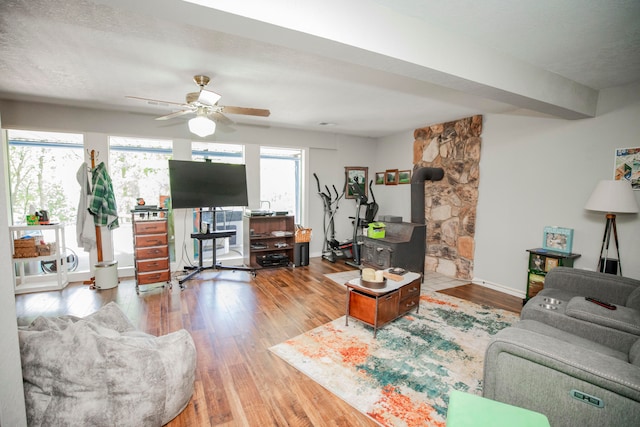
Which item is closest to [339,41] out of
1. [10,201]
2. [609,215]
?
[609,215]

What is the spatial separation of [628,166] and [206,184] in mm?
4799

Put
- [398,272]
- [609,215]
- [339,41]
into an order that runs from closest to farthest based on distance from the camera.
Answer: [339,41], [609,215], [398,272]

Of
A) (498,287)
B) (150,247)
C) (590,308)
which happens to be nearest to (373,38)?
(590,308)

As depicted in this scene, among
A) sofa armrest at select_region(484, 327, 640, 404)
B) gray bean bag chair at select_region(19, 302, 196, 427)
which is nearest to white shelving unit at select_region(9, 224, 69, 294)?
gray bean bag chair at select_region(19, 302, 196, 427)

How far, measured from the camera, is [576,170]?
3195 mm

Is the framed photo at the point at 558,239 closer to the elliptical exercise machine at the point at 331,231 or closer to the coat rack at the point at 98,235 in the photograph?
the elliptical exercise machine at the point at 331,231

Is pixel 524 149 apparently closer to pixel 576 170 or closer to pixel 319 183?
pixel 576 170

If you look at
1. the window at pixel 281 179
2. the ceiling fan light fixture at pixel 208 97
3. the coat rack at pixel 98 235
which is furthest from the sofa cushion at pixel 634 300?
the coat rack at pixel 98 235

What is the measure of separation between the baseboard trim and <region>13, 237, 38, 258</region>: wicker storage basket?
19.2ft

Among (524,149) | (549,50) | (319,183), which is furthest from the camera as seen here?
(319,183)

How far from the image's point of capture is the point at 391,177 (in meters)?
5.64

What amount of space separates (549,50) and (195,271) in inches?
178

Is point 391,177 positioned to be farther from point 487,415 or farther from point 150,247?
point 487,415

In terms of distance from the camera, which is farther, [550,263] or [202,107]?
[550,263]
